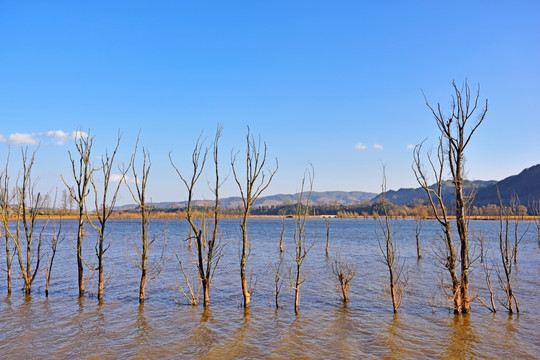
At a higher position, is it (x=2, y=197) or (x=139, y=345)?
(x=2, y=197)

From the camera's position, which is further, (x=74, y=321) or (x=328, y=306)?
(x=328, y=306)

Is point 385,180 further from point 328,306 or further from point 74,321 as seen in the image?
point 74,321

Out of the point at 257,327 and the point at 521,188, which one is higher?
the point at 521,188

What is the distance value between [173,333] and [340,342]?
5.12 metres

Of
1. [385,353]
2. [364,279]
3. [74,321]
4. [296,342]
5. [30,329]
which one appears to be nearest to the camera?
[385,353]

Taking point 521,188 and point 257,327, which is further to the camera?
point 521,188

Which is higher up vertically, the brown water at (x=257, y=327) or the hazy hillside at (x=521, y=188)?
the hazy hillside at (x=521, y=188)

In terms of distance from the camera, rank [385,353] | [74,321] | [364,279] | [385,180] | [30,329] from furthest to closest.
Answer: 1. [364,279]
2. [385,180]
3. [74,321]
4. [30,329]
5. [385,353]

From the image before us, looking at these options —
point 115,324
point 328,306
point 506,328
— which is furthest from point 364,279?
point 115,324

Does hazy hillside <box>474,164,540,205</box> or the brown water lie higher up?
hazy hillside <box>474,164,540,205</box>

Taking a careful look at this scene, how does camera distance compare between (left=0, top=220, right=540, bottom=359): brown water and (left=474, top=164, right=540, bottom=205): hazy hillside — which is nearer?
(left=0, top=220, right=540, bottom=359): brown water

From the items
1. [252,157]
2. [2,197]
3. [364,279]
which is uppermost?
[252,157]

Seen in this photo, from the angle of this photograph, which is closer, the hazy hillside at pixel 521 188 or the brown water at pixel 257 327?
the brown water at pixel 257 327

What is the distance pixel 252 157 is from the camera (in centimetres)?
1249
